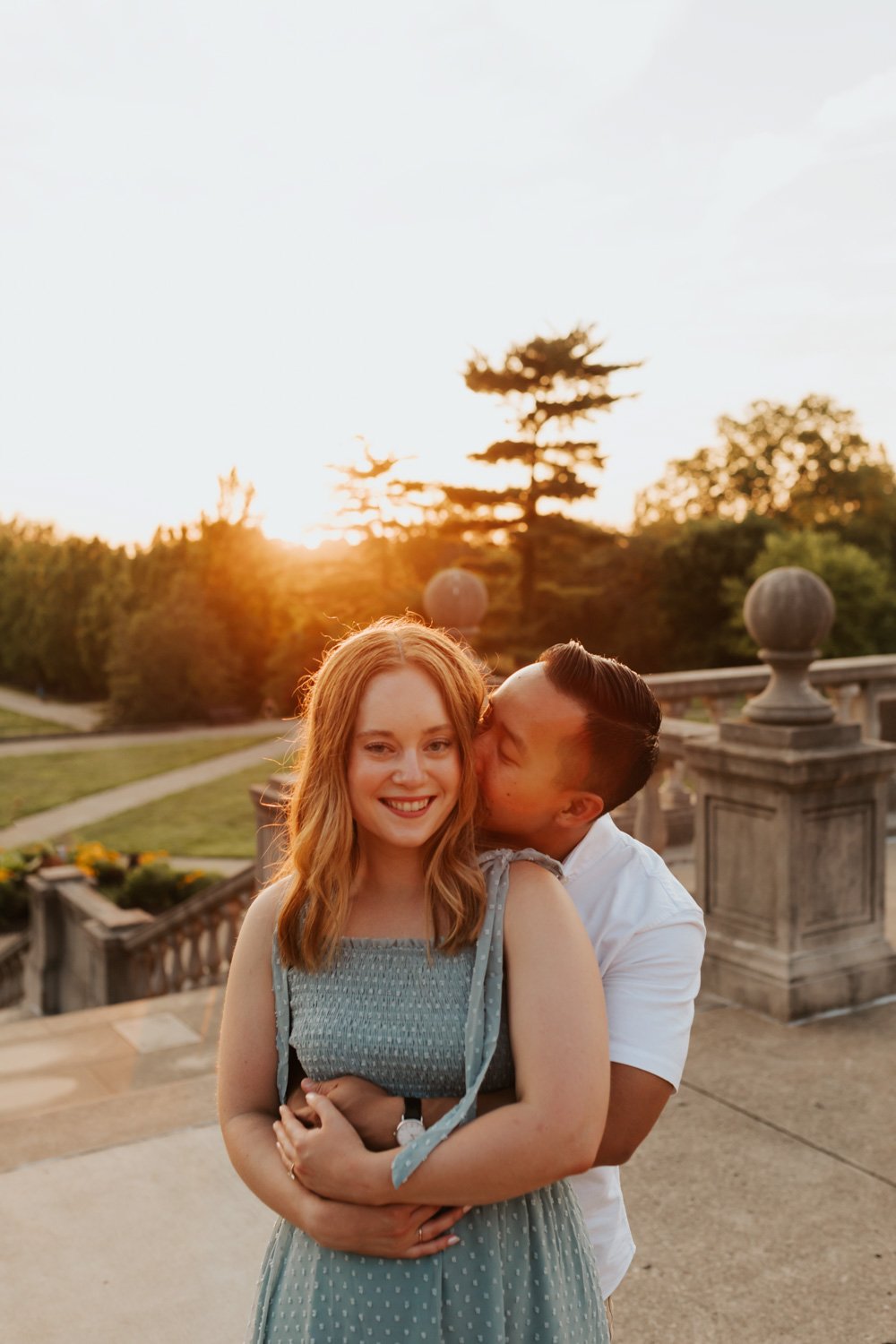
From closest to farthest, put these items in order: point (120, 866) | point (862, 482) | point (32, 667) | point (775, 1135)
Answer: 1. point (775, 1135)
2. point (120, 866)
3. point (862, 482)
4. point (32, 667)

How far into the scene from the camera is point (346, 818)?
163 cm

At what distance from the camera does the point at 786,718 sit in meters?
5.13

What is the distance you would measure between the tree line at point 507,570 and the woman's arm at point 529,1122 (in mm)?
30174

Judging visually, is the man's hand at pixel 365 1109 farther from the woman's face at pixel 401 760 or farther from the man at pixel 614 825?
the woman's face at pixel 401 760

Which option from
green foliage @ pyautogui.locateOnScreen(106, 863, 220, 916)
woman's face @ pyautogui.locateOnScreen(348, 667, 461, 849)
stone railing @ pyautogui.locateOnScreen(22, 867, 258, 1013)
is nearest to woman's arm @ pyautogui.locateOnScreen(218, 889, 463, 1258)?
woman's face @ pyautogui.locateOnScreen(348, 667, 461, 849)

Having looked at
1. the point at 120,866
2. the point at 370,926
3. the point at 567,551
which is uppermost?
the point at 567,551

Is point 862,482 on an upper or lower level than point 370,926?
upper

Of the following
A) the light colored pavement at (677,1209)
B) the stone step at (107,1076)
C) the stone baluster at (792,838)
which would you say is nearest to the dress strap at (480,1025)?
the light colored pavement at (677,1209)

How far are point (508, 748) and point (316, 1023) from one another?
1.50ft

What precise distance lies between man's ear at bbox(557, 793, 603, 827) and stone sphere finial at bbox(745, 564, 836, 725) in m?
3.62

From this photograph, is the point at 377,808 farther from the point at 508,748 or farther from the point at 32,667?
the point at 32,667

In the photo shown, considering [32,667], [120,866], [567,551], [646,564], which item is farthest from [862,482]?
[120,866]

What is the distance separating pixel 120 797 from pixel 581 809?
94.7 feet

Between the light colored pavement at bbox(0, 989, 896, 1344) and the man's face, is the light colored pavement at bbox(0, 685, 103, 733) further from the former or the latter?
the man's face
